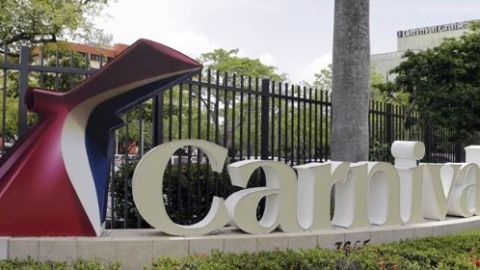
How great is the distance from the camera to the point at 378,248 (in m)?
5.96

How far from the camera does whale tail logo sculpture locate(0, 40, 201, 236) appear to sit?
5.24 meters

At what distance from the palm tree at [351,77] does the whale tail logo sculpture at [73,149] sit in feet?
9.09

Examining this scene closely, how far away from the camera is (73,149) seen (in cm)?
543

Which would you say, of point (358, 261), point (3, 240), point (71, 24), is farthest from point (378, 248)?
point (71, 24)

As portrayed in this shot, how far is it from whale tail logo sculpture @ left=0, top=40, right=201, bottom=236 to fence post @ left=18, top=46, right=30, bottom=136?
22.0 inches

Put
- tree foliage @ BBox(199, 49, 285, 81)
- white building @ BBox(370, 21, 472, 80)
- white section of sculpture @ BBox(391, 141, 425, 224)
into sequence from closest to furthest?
white section of sculpture @ BBox(391, 141, 425, 224)
tree foliage @ BBox(199, 49, 285, 81)
white building @ BBox(370, 21, 472, 80)

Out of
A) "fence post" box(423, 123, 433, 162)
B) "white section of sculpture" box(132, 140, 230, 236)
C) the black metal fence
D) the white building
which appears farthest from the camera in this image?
the white building

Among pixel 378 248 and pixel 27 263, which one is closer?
pixel 27 263

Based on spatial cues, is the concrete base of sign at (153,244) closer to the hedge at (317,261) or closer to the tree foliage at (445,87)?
the hedge at (317,261)

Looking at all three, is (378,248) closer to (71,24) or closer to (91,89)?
(91,89)

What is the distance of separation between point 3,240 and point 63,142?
1068 mm

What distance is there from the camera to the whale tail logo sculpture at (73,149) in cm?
524

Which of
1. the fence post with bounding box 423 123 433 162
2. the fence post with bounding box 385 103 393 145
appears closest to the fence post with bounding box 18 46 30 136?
the fence post with bounding box 385 103 393 145

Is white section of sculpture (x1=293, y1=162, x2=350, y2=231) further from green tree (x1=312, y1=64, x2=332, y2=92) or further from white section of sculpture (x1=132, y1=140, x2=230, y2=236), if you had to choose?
green tree (x1=312, y1=64, x2=332, y2=92)
